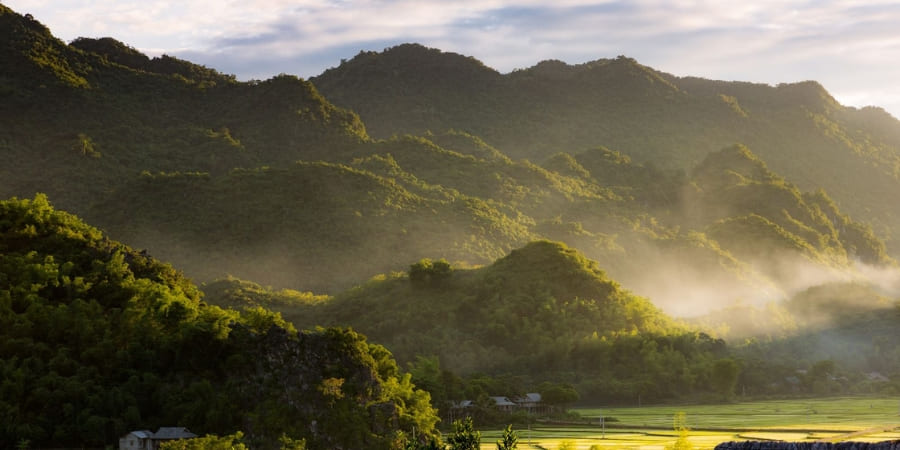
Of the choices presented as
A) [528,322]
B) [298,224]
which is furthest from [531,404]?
[298,224]

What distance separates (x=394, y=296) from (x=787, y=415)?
5630cm

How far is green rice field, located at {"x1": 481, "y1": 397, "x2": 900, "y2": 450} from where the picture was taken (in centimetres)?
7644

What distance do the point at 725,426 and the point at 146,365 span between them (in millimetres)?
46171

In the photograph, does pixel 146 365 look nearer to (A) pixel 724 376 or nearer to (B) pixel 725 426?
(B) pixel 725 426

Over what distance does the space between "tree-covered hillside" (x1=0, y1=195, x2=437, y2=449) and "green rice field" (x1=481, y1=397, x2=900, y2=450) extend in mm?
11163

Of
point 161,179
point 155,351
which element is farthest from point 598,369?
point 161,179

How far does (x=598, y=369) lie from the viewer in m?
126

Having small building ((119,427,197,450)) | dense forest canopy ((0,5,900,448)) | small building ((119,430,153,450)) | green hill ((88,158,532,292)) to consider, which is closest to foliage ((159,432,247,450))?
small building ((119,427,197,450))

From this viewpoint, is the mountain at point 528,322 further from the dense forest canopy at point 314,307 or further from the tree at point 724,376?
the tree at point 724,376

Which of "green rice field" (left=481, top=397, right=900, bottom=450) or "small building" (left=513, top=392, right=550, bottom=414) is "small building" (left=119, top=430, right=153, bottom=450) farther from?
"small building" (left=513, top=392, right=550, bottom=414)

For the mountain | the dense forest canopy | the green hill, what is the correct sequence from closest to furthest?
the dense forest canopy
the mountain
the green hill

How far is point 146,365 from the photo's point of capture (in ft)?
219

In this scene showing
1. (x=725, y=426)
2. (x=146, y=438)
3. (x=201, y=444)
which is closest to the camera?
(x=201, y=444)

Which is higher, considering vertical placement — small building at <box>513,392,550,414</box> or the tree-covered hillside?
the tree-covered hillside
